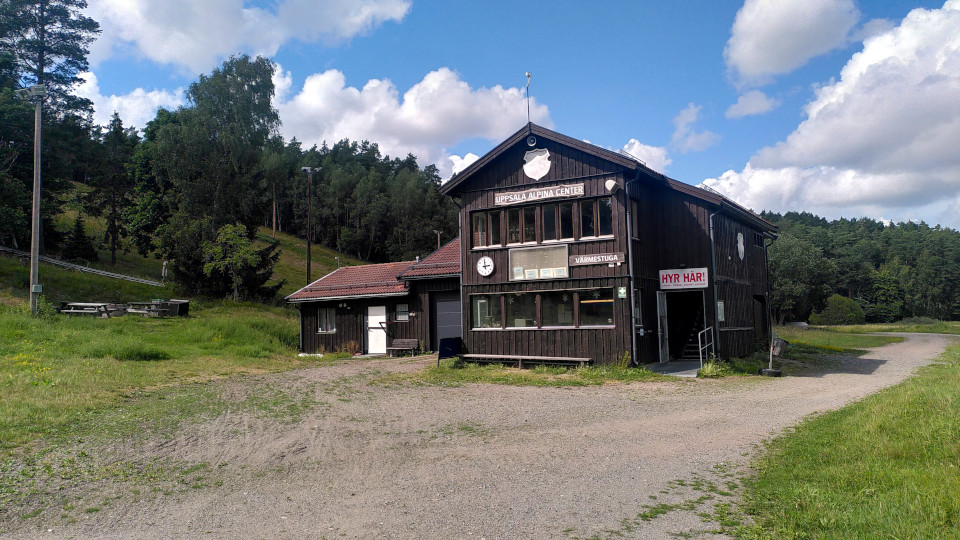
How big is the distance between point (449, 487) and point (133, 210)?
5213cm

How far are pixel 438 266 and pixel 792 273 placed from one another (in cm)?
5573

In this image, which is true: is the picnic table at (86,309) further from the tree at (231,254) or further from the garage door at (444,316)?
the garage door at (444,316)

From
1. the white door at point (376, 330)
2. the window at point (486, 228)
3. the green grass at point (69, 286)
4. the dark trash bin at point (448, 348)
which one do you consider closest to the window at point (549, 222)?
the window at point (486, 228)

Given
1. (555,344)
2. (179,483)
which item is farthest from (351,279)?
(179,483)

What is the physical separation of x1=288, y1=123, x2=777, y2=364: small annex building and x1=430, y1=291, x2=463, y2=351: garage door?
3.45 metres

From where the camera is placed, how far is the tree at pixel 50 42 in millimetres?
38562

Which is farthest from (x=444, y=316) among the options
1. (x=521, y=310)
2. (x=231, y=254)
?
(x=231, y=254)

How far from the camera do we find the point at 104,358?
17578 mm

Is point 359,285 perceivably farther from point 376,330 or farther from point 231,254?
point 231,254

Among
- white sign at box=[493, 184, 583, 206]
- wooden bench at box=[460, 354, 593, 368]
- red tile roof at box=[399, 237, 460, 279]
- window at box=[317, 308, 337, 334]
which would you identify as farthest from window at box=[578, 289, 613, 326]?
window at box=[317, 308, 337, 334]

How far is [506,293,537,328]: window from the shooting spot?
19.0 meters

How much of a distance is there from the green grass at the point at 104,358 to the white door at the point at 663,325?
1177 centimetres

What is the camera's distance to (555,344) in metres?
18.4

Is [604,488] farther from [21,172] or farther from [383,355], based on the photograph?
[21,172]
